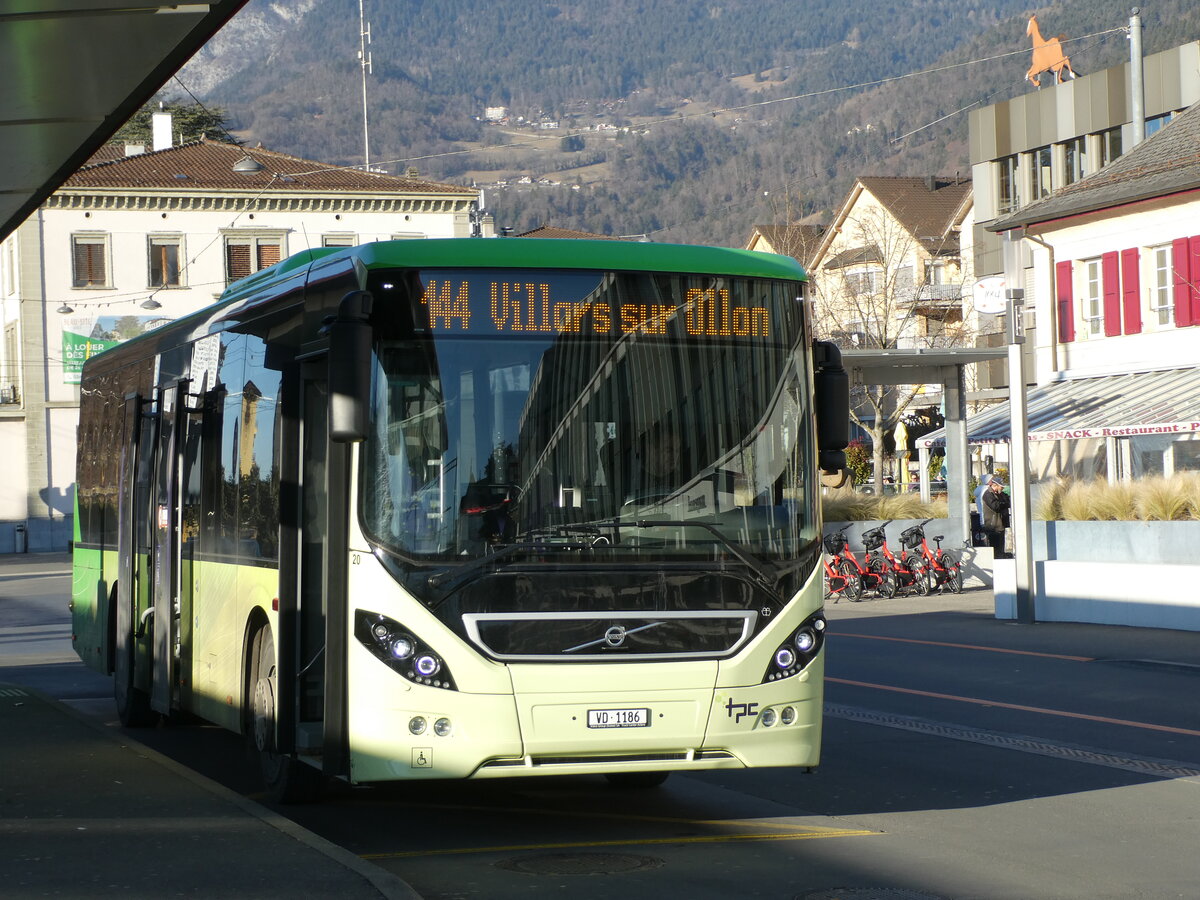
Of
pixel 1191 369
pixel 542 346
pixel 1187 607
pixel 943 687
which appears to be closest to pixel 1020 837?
pixel 542 346

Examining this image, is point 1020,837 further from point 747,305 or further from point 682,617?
point 747,305

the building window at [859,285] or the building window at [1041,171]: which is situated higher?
the building window at [1041,171]

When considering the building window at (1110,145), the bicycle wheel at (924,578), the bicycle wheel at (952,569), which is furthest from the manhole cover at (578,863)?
the building window at (1110,145)

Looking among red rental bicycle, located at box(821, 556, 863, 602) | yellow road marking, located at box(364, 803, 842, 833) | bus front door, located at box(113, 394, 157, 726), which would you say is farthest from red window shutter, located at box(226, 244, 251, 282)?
yellow road marking, located at box(364, 803, 842, 833)

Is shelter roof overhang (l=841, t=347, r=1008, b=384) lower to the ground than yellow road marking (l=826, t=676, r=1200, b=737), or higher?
higher

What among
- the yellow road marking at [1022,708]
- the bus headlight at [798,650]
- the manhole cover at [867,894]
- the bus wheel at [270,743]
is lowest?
the yellow road marking at [1022,708]

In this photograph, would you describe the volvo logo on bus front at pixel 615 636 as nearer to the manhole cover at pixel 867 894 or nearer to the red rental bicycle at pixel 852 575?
the manhole cover at pixel 867 894

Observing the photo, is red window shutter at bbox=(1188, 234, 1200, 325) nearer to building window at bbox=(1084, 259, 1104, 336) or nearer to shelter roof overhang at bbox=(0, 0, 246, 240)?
building window at bbox=(1084, 259, 1104, 336)

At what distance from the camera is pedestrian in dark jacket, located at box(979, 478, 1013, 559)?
31.0m

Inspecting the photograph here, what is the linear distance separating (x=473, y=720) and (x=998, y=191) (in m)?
59.4

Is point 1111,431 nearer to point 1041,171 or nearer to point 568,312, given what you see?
point 568,312

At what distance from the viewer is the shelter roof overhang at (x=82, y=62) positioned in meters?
8.03

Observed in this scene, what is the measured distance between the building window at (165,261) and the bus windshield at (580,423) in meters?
57.2

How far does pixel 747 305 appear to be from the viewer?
8.84 metres
